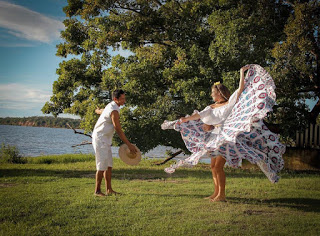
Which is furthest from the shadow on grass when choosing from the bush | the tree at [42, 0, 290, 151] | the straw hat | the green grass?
the bush

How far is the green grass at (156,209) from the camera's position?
16.3ft

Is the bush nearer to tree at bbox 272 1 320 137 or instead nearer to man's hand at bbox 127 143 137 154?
man's hand at bbox 127 143 137 154

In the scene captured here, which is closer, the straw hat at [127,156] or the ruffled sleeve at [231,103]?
the ruffled sleeve at [231,103]

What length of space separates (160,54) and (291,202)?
28.4 ft

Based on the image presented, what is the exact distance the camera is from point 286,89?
42.3 ft

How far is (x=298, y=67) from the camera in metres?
12.4

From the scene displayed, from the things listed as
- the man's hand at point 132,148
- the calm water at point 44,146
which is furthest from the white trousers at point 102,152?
the calm water at point 44,146

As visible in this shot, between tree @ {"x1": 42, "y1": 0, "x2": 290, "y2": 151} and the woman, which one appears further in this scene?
tree @ {"x1": 42, "y1": 0, "x2": 290, "y2": 151}

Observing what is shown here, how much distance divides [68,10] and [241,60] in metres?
7.89

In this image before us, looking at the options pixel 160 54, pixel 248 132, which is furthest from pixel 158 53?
pixel 248 132

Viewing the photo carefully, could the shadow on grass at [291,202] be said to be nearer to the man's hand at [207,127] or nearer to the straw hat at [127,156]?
the man's hand at [207,127]

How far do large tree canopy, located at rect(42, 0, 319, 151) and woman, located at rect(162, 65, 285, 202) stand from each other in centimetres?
504

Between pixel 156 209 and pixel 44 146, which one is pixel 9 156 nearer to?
pixel 156 209

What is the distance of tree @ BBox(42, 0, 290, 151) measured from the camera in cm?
1248
